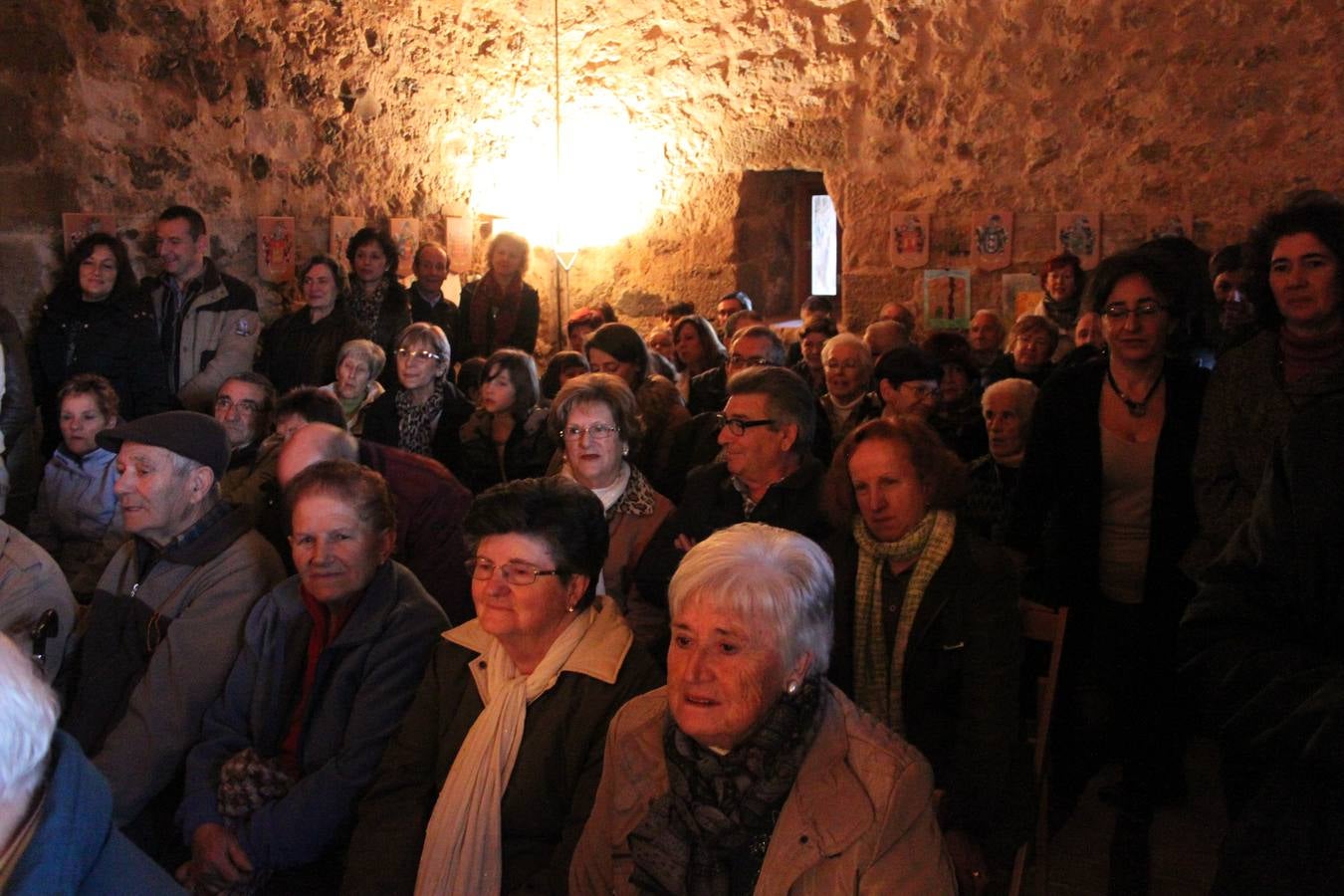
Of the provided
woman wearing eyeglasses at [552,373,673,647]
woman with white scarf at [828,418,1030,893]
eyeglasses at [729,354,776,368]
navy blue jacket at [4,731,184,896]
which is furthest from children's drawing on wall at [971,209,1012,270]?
navy blue jacket at [4,731,184,896]

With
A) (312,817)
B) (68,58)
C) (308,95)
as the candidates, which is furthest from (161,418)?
(308,95)

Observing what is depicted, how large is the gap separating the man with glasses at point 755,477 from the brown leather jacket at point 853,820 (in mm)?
1169

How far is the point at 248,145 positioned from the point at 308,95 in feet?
1.87

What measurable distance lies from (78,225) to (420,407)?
2031 millimetres

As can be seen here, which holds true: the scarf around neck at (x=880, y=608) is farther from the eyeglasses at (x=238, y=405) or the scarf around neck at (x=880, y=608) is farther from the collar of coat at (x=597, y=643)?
the eyeglasses at (x=238, y=405)

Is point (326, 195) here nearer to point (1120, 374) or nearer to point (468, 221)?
point (468, 221)

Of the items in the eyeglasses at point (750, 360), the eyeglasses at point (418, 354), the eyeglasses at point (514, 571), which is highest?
the eyeglasses at point (418, 354)

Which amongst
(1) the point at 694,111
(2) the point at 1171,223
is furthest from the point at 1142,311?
(1) the point at 694,111

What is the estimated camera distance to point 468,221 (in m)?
8.20

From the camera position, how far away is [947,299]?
7.64 m

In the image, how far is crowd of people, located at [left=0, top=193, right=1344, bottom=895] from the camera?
1484 mm

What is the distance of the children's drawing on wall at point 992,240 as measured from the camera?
746 centimetres

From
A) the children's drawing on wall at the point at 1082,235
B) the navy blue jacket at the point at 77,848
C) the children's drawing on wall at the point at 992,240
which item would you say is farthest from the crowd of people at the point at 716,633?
the children's drawing on wall at the point at 992,240

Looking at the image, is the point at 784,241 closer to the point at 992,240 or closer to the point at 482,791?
the point at 992,240
